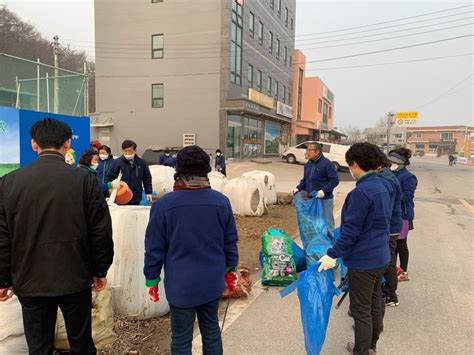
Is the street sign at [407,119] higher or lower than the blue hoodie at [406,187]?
higher

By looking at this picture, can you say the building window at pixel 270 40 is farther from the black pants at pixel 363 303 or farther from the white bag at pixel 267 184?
the black pants at pixel 363 303

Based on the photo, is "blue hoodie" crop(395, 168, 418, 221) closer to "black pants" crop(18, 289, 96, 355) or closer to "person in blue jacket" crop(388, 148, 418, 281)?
"person in blue jacket" crop(388, 148, 418, 281)

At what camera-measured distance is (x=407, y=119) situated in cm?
5594

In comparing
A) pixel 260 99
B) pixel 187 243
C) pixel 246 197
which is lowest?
pixel 246 197

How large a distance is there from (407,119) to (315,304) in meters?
59.6

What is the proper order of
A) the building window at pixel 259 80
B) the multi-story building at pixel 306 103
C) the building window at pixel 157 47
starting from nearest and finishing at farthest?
the building window at pixel 157 47 < the building window at pixel 259 80 < the multi-story building at pixel 306 103

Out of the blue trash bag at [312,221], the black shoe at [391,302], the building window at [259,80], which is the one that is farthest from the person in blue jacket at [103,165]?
the building window at [259,80]

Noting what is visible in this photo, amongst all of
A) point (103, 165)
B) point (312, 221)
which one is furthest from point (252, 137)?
point (312, 221)

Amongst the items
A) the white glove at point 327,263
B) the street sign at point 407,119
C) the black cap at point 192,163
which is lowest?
the white glove at point 327,263

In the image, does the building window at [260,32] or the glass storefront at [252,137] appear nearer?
the glass storefront at [252,137]

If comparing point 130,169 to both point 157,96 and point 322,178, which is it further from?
point 157,96

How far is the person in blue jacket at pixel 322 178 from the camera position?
5.71 meters

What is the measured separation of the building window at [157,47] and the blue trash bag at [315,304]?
24.7 metres

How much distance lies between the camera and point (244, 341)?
3320 mm
